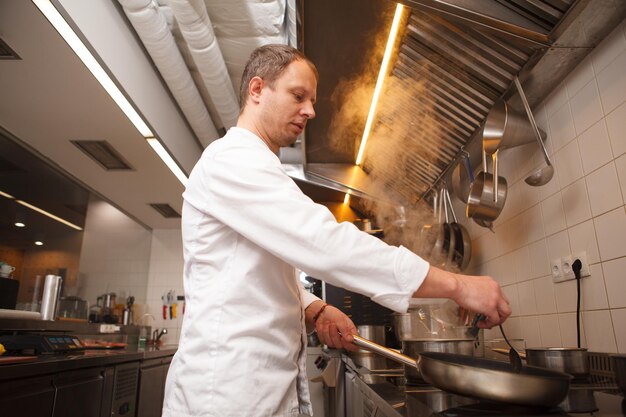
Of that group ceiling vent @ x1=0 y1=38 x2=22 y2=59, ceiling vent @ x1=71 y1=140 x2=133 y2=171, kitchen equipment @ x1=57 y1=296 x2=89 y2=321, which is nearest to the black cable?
ceiling vent @ x1=0 y1=38 x2=22 y2=59

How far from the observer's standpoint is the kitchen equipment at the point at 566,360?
118 cm

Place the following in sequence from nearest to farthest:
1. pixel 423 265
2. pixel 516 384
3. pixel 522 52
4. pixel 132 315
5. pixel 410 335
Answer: pixel 516 384, pixel 423 265, pixel 522 52, pixel 410 335, pixel 132 315

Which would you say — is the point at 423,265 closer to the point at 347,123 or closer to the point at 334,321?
the point at 334,321

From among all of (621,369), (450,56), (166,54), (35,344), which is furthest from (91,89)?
(621,369)

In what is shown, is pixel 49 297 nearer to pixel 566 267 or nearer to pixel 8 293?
pixel 8 293

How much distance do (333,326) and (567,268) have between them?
3.04 feet

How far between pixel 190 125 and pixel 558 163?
2808 millimetres

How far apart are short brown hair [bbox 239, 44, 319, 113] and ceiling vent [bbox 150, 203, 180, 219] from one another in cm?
354

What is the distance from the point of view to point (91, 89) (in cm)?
239

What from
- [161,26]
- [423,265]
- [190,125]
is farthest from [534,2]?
[190,125]

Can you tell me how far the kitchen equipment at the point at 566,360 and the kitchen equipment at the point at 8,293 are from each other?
2816mm

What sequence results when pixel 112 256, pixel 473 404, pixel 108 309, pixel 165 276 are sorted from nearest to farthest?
pixel 473 404 < pixel 108 309 < pixel 112 256 < pixel 165 276

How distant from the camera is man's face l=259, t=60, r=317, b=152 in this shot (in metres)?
1.22

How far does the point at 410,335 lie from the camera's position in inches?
87.0
